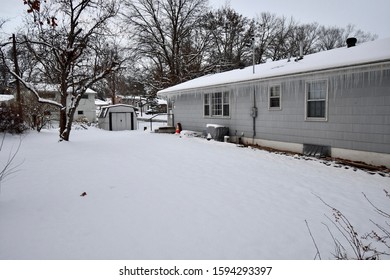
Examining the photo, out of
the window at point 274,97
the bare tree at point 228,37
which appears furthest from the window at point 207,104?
the bare tree at point 228,37

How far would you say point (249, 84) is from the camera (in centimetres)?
1022

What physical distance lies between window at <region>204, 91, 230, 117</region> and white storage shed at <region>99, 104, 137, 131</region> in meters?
9.98

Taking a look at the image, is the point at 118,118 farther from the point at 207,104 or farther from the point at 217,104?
the point at 217,104

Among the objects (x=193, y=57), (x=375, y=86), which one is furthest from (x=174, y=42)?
(x=375, y=86)

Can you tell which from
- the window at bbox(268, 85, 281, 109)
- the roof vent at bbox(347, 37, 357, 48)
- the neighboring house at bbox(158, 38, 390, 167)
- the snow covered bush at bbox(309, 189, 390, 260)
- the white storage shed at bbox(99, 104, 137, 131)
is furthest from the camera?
the white storage shed at bbox(99, 104, 137, 131)

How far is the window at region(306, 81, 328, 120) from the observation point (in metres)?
8.02

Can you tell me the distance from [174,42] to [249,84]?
18286 mm

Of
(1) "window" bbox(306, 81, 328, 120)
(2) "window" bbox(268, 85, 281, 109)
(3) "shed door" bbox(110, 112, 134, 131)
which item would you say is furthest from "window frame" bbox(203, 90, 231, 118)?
(3) "shed door" bbox(110, 112, 134, 131)

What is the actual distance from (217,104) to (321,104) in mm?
5753

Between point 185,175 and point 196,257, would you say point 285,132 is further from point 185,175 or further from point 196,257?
point 196,257

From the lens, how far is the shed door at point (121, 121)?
20641 millimetres

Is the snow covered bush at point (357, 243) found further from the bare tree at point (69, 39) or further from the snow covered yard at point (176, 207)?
the bare tree at point (69, 39)

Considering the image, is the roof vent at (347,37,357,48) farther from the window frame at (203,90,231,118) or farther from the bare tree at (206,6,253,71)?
the bare tree at (206,6,253,71)

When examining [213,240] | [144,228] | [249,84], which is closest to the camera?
[213,240]
